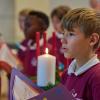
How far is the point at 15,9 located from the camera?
4.12 m

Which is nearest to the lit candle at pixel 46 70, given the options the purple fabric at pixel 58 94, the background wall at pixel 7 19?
the purple fabric at pixel 58 94

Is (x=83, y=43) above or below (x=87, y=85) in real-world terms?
above

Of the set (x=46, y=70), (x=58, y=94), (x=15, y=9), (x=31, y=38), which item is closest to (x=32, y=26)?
(x=31, y=38)

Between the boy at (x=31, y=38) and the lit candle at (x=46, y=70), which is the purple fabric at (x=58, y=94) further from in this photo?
the boy at (x=31, y=38)

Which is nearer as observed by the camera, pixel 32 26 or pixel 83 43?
pixel 83 43

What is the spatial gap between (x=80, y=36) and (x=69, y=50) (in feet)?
0.20

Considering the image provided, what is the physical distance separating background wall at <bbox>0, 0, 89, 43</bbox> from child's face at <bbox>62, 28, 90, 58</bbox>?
2.99 meters

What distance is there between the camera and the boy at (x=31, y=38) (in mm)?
2293

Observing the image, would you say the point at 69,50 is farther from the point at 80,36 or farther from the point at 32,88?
the point at 32,88

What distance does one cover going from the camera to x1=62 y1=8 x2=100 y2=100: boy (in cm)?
108

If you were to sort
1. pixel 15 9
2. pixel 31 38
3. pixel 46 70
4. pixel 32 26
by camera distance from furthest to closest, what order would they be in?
pixel 15 9, pixel 31 38, pixel 32 26, pixel 46 70

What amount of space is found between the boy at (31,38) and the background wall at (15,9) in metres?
1.47

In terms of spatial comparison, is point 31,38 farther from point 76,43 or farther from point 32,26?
point 76,43

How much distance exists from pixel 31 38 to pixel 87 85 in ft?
4.75
